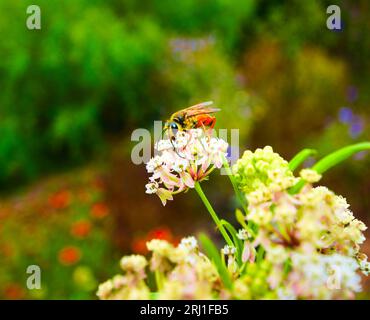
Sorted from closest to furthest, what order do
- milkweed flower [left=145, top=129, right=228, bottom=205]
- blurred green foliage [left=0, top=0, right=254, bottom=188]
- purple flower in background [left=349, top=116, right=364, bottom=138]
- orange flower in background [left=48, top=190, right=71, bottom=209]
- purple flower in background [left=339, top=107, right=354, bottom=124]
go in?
1. milkweed flower [left=145, top=129, right=228, bottom=205]
2. orange flower in background [left=48, top=190, right=71, bottom=209]
3. purple flower in background [left=349, top=116, right=364, bottom=138]
4. blurred green foliage [left=0, top=0, right=254, bottom=188]
5. purple flower in background [left=339, top=107, right=354, bottom=124]

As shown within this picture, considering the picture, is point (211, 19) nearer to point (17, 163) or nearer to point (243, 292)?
point (17, 163)

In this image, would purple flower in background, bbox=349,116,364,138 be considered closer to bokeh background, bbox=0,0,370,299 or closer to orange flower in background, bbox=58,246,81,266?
bokeh background, bbox=0,0,370,299

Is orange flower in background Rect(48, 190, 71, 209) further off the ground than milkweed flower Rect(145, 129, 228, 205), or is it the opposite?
orange flower in background Rect(48, 190, 71, 209)

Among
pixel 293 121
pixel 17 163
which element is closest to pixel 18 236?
pixel 17 163

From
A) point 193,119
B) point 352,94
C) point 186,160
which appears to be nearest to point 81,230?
point 193,119

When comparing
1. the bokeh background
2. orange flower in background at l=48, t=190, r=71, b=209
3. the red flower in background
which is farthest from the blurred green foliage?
the red flower in background
